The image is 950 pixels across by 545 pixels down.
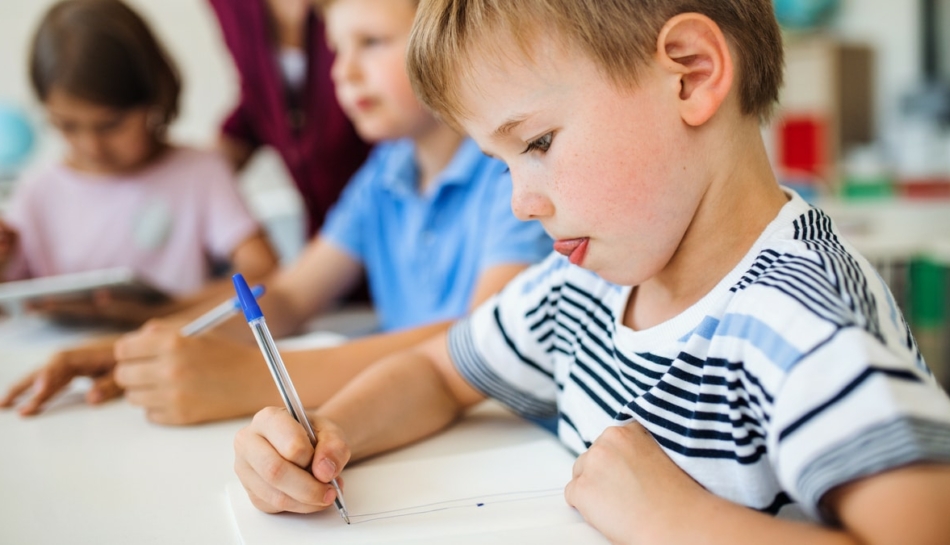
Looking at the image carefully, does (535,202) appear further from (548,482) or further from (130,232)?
(130,232)

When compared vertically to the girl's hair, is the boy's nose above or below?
below

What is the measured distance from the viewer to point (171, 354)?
81 cm

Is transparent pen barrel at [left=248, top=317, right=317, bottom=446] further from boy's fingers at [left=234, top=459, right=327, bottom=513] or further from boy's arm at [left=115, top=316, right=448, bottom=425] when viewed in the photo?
boy's arm at [left=115, top=316, right=448, bottom=425]

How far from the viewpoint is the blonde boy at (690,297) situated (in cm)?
41

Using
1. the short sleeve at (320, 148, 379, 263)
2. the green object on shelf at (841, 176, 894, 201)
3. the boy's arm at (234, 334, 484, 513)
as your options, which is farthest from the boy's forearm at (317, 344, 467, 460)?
the green object on shelf at (841, 176, 894, 201)

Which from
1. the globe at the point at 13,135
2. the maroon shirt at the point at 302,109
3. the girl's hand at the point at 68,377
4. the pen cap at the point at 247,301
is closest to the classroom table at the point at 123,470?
the girl's hand at the point at 68,377

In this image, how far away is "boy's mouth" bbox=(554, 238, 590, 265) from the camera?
22.7 inches

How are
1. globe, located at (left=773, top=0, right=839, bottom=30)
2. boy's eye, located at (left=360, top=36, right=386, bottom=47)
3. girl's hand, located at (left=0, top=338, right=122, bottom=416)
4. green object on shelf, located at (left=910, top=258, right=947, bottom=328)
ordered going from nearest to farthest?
girl's hand, located at (left=0, top=338, right=122, bottom=416)
boy's eye, located at (left=360, top=36, right=386, bottom=47)
green object on shelf, located at (left=910, top=258, right=947, bottom=328)
globe, located at (left=773, top=0, right=839, bottom=30)

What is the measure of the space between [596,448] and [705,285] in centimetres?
14

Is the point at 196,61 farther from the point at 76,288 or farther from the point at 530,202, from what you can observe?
the point at 530,202

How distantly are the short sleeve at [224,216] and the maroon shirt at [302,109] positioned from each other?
0.15 meters

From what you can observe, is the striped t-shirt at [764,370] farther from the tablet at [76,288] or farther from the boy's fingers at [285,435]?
the tablet at [76,288]

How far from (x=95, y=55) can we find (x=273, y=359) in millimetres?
1026

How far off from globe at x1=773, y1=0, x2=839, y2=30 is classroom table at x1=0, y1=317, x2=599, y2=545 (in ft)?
9.74
